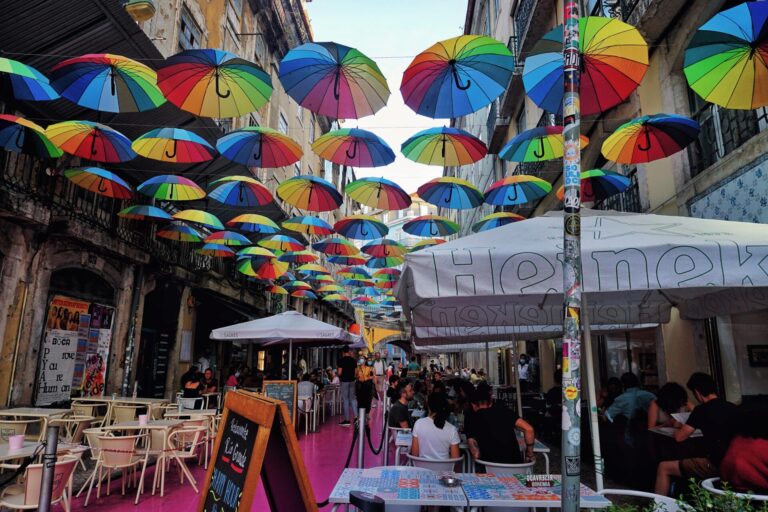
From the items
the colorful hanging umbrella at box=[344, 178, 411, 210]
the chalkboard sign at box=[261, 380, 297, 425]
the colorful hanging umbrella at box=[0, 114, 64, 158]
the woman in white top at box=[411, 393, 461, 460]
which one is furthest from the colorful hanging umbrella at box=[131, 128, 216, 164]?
the woman in white top at box=[411, 393, 461, 460]

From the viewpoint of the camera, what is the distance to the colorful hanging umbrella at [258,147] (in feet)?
27.3

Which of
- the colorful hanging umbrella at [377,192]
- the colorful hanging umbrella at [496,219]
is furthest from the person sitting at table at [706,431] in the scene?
the colorful hanging umbrella at [496,219]

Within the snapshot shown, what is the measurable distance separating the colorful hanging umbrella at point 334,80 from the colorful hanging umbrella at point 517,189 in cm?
488

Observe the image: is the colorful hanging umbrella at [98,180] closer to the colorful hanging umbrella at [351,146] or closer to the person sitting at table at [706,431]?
the colorful hanging umbrella at [351,146]

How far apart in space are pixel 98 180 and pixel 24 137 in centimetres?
165

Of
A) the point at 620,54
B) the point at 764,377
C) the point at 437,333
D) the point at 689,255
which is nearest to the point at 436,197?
the point at 437,333

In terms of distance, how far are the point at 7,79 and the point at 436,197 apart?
26.6ft

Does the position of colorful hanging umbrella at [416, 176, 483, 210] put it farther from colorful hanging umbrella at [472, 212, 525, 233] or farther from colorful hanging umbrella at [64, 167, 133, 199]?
colorful hanging umbrella at [64, 167, 133, 199]

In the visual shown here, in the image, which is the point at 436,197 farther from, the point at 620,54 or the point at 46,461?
the point at 46,461

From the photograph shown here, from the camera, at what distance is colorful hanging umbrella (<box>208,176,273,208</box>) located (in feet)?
34.3

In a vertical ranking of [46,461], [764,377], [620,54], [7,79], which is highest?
[7,79]

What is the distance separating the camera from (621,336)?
1220cm

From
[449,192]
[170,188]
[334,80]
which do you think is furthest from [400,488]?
[170,188]

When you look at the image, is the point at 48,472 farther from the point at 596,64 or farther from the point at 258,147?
the point at 596,64
